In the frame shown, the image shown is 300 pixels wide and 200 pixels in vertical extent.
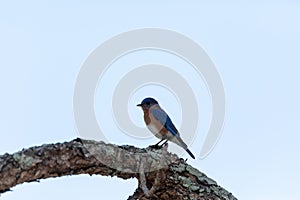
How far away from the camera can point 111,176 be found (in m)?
3.40

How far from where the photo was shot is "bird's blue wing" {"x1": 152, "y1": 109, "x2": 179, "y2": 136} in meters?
5.14

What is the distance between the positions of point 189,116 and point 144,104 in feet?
6.31

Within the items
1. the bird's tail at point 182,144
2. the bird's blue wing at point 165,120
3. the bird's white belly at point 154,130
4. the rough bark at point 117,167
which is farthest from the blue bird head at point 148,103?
the rough bark at point 117,167

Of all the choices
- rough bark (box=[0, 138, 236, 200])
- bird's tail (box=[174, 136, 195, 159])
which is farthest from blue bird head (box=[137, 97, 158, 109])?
rough bark (box=[0, 138, 236, 200])

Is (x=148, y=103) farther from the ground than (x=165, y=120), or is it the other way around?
(x=148, y=103)

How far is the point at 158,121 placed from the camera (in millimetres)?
5574

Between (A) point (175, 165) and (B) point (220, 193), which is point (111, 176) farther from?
(B) point (220, 193)

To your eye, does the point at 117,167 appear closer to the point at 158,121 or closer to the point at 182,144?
the point at 182,144

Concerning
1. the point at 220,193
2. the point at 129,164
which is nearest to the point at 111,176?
the point at 129,164

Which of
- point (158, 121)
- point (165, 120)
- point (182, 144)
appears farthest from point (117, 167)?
point (158, 121)

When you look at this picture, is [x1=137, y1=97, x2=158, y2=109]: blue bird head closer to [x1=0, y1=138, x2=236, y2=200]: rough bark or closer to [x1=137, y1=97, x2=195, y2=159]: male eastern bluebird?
[x1=137, y1=97, x2=195, y2=159]: male eastern bluebird

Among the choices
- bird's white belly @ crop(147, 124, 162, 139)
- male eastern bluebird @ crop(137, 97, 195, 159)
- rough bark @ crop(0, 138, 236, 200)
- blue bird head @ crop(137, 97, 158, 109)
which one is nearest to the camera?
rough bark @ crop(0, 138, 236, 200)

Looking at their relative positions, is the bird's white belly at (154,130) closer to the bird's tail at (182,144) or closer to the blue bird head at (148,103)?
the blue bird head at (148,103)

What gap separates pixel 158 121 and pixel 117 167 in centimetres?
226
